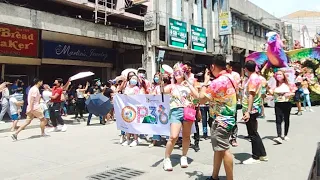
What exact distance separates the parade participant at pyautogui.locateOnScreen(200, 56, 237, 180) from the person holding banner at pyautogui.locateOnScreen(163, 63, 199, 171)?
941mm

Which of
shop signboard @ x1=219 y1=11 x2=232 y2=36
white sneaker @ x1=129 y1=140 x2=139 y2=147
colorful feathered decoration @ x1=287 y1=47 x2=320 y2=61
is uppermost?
shop signboard @ x1=219 y1=11 x2=232 y2=36

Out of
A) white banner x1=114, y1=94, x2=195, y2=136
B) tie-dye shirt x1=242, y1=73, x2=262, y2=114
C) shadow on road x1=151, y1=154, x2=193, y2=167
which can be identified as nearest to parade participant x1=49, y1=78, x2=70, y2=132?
white banner x1=114, y1=94, x2=195, y2=136

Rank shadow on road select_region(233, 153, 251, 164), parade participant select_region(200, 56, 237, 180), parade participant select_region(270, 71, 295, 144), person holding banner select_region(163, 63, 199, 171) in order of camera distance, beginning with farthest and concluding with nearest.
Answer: parade participant select_region(270, 71, 295, 144) < shadow on road select_region(233, 153, 251, 164) < person holding banner select_region(163, 63, 199, 171) < parade participant select_region(200, 56, 237, 180)

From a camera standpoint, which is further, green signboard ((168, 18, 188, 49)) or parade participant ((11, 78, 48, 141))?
green signboard ((168, 18, 188, 49))

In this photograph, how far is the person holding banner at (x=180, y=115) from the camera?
522 cm

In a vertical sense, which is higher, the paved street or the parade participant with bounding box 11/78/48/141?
the parade participant with bounding box 11/78/48/141

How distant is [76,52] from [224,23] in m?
14.7

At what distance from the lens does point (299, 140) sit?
7.39 metres

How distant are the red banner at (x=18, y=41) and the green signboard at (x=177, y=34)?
9.58 m

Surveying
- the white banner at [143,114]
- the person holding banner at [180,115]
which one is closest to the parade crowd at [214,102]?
the person holding banner at [180,115]

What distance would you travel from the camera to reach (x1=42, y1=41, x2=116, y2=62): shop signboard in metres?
16.3

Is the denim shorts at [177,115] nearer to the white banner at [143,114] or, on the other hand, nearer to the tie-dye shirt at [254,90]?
the tie-dye shirt at [254,90]

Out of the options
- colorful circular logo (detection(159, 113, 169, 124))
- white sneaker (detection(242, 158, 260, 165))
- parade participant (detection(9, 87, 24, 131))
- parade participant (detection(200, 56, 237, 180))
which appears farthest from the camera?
parade participant (detection(9, 87, 24, 131))

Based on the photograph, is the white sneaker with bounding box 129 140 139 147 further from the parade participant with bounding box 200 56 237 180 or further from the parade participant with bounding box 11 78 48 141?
the parade participant with bounding box 200 56 237 180
